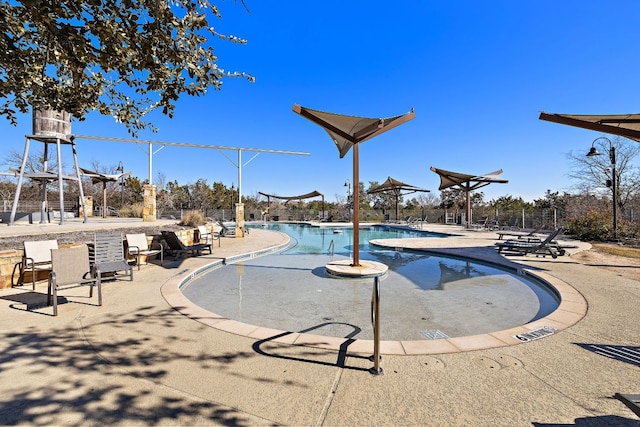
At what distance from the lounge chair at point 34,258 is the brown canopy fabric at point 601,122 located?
1096 cm

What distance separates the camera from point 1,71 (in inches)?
144

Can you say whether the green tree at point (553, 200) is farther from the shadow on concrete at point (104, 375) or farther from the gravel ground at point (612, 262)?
the shadow on concrete at point (104, 375)

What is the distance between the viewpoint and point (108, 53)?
10.1 ft

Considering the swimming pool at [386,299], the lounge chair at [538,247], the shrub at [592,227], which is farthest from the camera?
the shrub at [592,227]

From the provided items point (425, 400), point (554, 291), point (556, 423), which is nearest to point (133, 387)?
point (425, 400)

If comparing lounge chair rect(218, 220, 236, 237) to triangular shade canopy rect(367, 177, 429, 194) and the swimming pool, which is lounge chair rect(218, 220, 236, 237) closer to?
the swimming pool

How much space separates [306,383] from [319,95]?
1820cm

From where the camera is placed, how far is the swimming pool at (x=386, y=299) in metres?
4.18

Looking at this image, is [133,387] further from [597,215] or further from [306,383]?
[597,215]

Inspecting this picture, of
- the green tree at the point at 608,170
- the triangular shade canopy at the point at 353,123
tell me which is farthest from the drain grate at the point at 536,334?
the green tree at the point at 608,170

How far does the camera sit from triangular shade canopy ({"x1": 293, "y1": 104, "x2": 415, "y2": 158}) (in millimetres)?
6445

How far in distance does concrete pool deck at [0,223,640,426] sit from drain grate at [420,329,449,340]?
835mm

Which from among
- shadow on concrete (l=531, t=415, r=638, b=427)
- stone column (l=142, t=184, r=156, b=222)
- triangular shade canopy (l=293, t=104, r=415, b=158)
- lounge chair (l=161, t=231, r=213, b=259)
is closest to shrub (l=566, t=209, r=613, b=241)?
triangular shade canopy (l=293, t=104, r=415, b=158)

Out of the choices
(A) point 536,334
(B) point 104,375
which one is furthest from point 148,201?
(A) point 536,334
